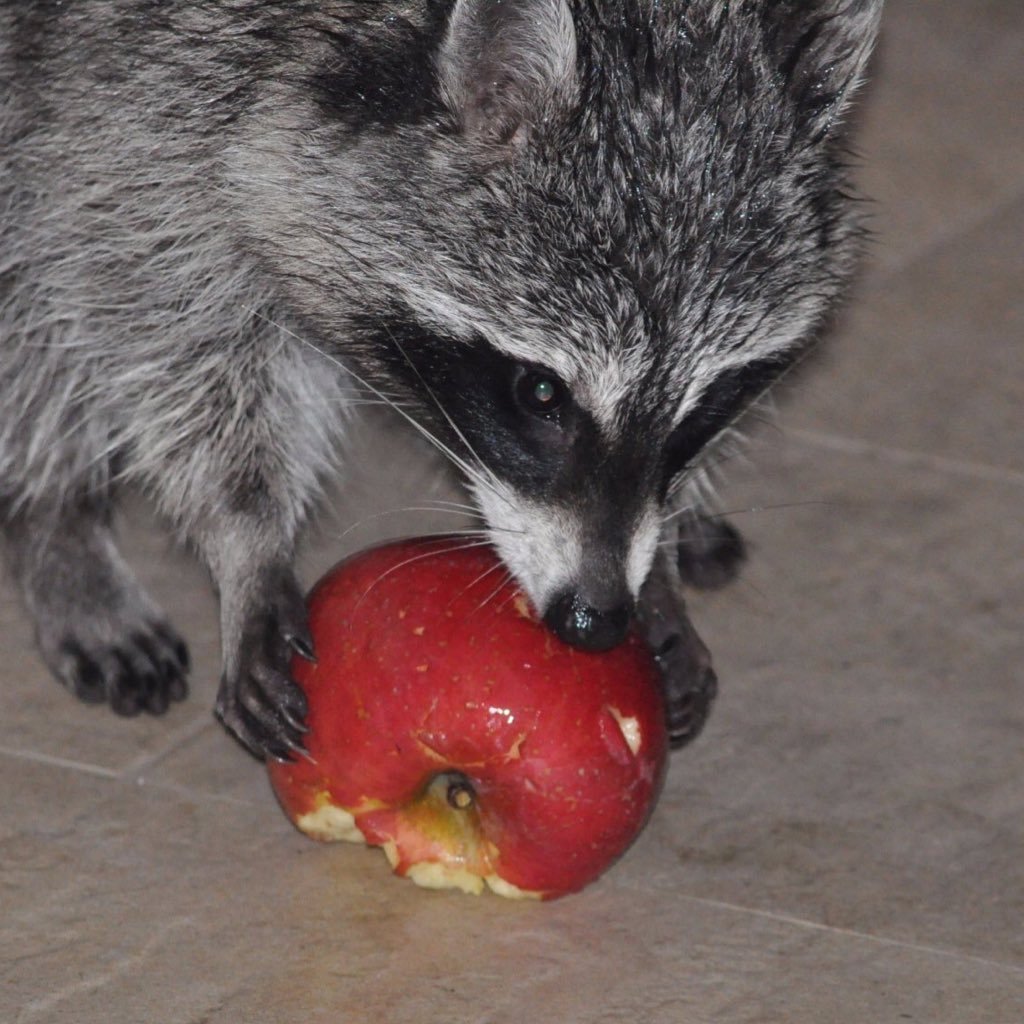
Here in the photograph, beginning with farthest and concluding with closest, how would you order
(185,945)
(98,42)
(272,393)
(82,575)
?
(82,575)
(272,393)
(98,42)
(185,945)

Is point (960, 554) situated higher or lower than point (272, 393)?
lower

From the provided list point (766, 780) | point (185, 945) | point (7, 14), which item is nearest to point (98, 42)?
point (7, 14)

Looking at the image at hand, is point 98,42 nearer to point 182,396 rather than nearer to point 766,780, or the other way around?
point 182,396

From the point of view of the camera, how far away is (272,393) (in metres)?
2.85

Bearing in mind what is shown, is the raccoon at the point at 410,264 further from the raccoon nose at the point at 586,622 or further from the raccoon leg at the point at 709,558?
the raccoon leg at the point at 709,558

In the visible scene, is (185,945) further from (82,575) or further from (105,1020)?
(82,575)

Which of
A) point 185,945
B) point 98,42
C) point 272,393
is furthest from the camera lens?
point 272,393

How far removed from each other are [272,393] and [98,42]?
1.70 ft

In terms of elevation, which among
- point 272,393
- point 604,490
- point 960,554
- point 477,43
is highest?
point 477,43

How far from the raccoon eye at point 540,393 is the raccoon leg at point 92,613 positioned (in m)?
0.82

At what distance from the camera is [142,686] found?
2.95m

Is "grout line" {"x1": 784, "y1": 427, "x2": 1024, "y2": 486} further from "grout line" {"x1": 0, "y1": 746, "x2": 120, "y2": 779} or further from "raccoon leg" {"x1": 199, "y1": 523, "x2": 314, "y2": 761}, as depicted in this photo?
"grout line" {"x1": 0, "y1": 746, "x2": 120, "y2": 779}

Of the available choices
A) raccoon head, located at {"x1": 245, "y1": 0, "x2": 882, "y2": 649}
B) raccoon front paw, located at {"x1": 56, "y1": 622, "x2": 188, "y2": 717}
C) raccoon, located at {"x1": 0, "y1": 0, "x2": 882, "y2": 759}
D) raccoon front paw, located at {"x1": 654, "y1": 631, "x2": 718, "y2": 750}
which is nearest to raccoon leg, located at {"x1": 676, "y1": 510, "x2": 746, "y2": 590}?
raccoon, located at {"x1": 0, "y1": 0, "x2": 882, "y2": 759}

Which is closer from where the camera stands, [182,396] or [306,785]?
[306,785]
